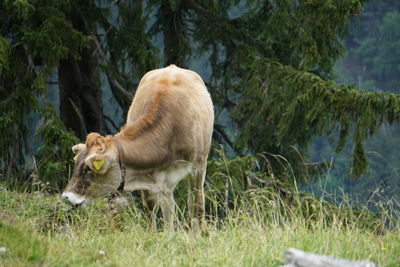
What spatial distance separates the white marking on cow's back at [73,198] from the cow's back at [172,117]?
82cm

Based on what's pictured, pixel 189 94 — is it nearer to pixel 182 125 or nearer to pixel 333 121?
pixel 182 125

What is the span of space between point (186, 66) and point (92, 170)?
702 centimetres

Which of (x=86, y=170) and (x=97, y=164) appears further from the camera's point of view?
(x=86, y=170)

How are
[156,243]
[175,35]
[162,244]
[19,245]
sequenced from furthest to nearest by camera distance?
[175,35]
[156,243]
[162,244]
[19,245]

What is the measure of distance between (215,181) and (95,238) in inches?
198

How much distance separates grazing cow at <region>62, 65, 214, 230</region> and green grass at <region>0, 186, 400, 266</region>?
0.36 metres

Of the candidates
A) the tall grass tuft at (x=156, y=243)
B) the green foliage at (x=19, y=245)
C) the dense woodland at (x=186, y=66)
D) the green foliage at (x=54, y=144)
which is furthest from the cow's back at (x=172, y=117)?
the green foliage at (x=54, y=144)

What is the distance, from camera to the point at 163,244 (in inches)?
234

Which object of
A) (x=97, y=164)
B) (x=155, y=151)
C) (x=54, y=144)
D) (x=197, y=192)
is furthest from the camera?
(x=54, y=144)

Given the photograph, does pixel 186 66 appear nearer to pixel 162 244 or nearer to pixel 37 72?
pixel 37 72

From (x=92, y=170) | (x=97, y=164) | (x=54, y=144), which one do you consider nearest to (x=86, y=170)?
(x=92, y=170)

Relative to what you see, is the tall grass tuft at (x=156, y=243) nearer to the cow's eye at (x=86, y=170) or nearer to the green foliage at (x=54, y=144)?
the cow's eye at (x=86, y=170)

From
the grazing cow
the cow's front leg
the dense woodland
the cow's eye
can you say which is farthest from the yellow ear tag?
the dense woodland

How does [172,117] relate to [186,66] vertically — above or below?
above
